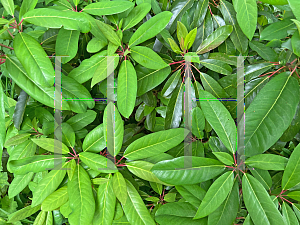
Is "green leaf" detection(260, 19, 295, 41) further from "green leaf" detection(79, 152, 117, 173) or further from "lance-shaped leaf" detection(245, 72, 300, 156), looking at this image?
"green leaf" detection(79, 152, 117, 173)

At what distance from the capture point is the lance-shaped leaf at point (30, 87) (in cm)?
61

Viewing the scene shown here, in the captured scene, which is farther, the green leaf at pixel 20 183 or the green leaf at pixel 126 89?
the green leaf at pixel 20 183

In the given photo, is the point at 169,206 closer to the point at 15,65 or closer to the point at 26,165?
the point at 26,165

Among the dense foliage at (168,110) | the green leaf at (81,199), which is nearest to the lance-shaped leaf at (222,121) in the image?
the dense foliage at (168,110)

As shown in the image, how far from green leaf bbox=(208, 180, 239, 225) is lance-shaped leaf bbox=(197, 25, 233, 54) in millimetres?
424

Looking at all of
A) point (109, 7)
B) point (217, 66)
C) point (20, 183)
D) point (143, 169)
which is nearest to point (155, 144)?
point (143, 169)

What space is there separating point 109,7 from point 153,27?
0.15m

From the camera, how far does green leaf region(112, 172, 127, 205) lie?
0.60 m

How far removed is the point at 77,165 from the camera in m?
0.67

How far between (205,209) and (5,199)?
3.67 ft

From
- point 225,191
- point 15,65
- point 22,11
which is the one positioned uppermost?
point 22,11

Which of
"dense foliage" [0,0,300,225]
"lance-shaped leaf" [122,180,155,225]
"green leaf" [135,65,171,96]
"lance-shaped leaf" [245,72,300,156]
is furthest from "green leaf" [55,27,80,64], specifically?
"lance-shaped leaf" [245,72,300,156]

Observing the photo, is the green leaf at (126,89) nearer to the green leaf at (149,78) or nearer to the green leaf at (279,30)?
the green leaf at (149,78)

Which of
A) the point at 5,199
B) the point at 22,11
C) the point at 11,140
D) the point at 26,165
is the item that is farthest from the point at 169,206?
the point at 5,199
